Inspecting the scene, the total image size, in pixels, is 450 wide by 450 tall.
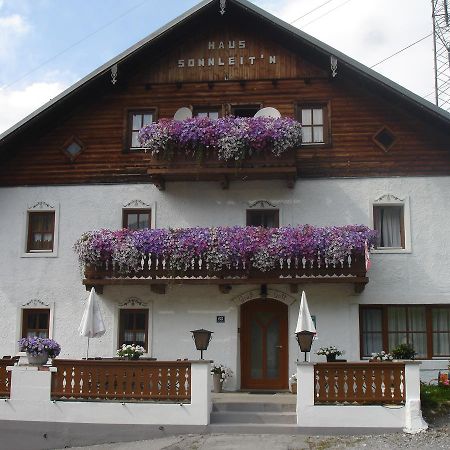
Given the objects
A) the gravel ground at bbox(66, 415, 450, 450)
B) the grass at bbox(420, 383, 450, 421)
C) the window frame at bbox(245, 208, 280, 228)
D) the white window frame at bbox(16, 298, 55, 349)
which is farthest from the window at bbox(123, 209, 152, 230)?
the grass at bbox(420, 383, 450, 421)

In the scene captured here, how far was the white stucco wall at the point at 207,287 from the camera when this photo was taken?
1789cm

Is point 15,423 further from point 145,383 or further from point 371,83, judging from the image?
point 371,83

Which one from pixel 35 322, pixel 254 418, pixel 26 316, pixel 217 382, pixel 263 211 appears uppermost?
pixel 263 211

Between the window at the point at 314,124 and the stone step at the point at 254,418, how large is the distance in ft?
25.0

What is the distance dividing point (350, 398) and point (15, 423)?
282 inches

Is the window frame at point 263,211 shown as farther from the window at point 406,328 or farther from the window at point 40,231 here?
the window at point 40,231

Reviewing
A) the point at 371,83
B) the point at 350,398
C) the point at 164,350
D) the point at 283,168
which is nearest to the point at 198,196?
the point at 283,168

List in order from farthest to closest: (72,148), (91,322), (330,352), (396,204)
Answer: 1. (72,148)
2. (396,204)
3. (330,352)
4. (91,322)

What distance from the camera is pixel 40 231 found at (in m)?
19.5

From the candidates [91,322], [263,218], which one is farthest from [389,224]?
[91,322]

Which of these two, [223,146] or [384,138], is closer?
[223,146]

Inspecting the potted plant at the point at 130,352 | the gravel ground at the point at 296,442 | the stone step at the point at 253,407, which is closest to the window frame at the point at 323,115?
the potted plant at the point at 130,352

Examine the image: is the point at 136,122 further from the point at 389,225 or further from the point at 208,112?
the point at 389,225

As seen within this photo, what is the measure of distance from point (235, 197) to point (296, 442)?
24.3ft
